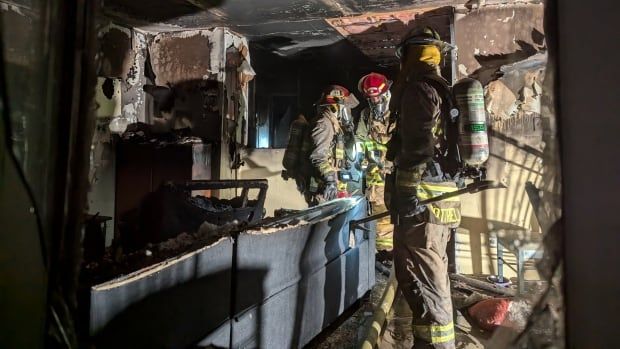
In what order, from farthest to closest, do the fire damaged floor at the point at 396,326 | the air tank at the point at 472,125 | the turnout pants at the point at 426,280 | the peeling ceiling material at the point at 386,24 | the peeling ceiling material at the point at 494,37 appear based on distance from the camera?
the peeling ceiling material at the point at 386,24, the peeling ceiling material at the point at 494,37, the fire damaged floor at the point at 396,326, the turnout pants at the point at 426,280, the air tank at the point at 472,125

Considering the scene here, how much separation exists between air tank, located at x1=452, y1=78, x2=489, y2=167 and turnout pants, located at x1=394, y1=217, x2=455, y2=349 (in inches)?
22.6

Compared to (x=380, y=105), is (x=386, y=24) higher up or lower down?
higher up

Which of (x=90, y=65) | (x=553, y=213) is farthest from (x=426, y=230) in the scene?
(x=90, y=65)

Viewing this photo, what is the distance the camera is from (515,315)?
1.17 m

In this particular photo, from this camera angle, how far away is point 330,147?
5570 mm

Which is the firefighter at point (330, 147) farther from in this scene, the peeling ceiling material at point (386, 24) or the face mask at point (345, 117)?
the peeling ceiling material at point (386, 24)

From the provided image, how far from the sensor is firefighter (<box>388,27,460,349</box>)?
2.93 meters

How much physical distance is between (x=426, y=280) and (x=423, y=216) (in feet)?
1.50

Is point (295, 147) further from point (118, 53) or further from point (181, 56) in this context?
point (118, 53)

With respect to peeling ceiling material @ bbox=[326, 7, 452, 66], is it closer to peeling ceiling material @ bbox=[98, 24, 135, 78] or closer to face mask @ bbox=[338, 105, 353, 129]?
face mask @ bbox=[338, 105, 353, 129]

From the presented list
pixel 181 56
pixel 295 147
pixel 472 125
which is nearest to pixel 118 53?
pixel 181 56

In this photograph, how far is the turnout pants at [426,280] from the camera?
9.52ft

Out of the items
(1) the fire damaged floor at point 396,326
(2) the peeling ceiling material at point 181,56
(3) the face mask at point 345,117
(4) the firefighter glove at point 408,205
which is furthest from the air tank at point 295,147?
(4) the firefighter glove at point 408,205

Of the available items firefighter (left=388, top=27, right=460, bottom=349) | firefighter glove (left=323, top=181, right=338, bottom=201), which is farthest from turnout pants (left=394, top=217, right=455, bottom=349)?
firefighter glove (left=323, top=181, right=338, bottom=201)
